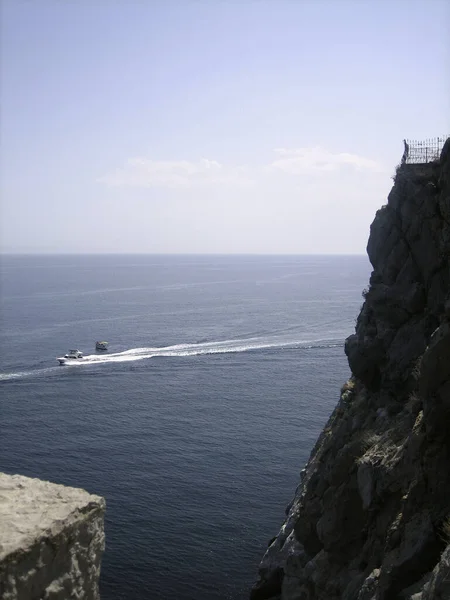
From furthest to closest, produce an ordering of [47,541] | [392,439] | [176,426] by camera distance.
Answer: [176,426], [392,439], [47,541]

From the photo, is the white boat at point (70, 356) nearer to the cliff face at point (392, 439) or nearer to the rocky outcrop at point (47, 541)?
the cliff face at point (392, 439)

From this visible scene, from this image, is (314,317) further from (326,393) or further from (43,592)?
(43,592)

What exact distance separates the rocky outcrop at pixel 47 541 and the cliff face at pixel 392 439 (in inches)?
397

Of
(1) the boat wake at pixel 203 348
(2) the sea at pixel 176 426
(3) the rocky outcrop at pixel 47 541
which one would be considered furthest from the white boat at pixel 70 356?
(3) the rocky outcrop at pixel 47 541

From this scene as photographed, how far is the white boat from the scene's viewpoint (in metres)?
91.7

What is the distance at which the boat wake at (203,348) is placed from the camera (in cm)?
9594

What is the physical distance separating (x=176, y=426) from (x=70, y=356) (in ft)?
107

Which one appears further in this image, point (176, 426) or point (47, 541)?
point (176, 426)

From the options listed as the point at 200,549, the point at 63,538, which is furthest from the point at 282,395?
the point at 63,538

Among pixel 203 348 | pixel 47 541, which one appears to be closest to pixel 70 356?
pixel 203 348

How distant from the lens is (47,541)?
8.30 metres

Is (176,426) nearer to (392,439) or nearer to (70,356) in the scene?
(70,356)

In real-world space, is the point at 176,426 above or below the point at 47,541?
below

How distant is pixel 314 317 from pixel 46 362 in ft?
202
